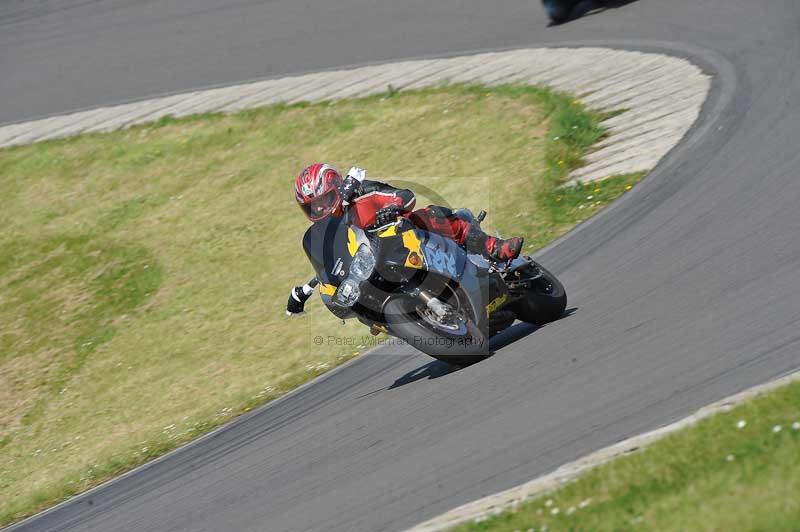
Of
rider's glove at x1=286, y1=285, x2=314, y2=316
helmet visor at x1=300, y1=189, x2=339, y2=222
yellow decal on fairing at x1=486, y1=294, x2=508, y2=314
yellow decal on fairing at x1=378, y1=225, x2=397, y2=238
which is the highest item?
helmet visor at x1=300, y1=189, x2=339, y2=222

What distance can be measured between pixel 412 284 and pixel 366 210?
28.9 inches

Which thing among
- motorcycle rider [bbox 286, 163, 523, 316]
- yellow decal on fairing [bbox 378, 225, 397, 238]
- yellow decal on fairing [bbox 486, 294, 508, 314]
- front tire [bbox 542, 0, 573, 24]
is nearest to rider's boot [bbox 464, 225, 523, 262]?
motorcycle rider [bbox 286, 163, 523, 316]

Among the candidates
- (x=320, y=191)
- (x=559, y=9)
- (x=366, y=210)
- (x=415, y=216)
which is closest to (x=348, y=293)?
(x=366, y=210)

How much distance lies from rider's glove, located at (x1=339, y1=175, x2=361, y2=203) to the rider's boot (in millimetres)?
1147

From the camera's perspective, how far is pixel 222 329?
13.5m

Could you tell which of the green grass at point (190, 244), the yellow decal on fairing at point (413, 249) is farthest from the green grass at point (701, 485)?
the green grass at point (190, 244)

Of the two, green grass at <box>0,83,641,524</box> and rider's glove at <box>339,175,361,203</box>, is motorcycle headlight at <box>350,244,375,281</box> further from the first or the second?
green grass at <box>0,83,641,524</box>

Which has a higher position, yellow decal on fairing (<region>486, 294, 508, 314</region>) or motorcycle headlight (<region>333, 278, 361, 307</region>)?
motorcycle headlight (<region>333, 278, 361, 307</region>)

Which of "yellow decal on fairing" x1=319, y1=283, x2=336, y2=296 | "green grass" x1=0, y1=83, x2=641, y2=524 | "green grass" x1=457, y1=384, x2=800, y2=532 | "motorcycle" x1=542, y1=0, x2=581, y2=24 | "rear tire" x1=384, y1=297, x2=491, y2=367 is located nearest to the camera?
"green grass" x1=457, y1=384, x2=800, y2=532

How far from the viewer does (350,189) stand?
8.77 meters

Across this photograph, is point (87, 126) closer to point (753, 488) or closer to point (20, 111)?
point (20, 111)

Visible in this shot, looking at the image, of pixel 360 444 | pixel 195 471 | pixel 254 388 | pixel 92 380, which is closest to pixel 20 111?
pixel 92 380

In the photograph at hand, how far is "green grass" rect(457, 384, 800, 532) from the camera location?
5.11m

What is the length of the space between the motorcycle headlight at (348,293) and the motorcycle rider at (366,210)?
586 mm
